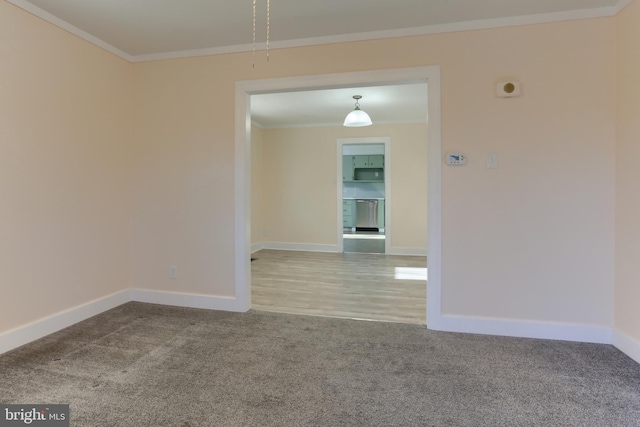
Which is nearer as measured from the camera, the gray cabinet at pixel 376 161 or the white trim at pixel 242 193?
the white trim at pixel 242 193

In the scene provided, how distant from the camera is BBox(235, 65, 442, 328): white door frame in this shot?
2.66 meters

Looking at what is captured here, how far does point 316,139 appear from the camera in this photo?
6.44m

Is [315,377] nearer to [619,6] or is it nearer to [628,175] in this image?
[628,175]

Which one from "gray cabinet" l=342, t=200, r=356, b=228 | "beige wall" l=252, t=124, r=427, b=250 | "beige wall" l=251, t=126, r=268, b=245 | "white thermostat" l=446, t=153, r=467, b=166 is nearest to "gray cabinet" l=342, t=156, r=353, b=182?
"gray cabinet" l=342, t=200, r=356, b=228

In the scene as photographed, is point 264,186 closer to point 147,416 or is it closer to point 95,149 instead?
point 95,149

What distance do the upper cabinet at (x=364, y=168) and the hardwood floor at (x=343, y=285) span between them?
4.80m

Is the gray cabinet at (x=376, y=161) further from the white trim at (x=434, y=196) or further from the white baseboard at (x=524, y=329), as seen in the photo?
the white baseboard at (x=524, y=329)

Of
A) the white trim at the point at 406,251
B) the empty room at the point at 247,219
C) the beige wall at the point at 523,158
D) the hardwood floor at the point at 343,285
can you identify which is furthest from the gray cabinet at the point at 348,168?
the beige wall at the point at 523,158

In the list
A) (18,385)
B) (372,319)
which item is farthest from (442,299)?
(18,385)

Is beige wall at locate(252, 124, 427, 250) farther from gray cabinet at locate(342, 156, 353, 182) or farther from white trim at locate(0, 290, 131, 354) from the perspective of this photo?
gray cabinet at locate(342, 156, 353, 182)

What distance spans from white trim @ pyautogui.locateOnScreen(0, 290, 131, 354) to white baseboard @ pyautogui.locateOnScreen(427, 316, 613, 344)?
292 centimetres

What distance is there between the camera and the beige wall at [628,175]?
2.16 metres

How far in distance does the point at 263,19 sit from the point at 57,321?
113 inches

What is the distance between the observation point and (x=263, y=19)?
2.52 metres
